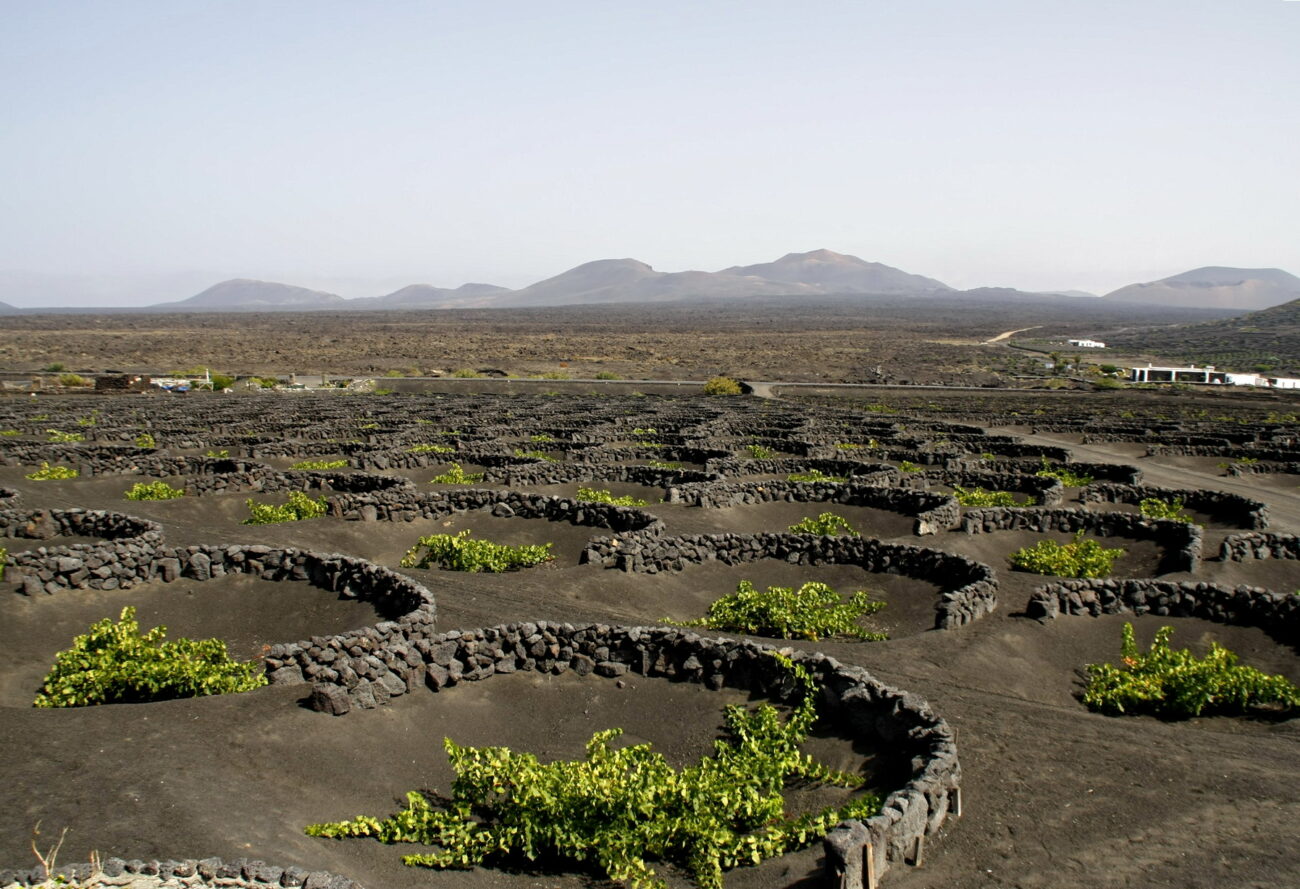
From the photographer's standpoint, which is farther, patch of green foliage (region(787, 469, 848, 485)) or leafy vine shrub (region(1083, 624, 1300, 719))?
patch of green foliage (region(787, 469, 848, 485))

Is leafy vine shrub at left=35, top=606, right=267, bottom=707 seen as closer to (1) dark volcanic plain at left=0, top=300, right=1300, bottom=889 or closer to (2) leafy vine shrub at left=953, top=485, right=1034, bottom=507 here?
(1) dark volcanic plain at left=0, top=300, right=1300, bottom=889

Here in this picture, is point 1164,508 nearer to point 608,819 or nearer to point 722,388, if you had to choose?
point 608,819

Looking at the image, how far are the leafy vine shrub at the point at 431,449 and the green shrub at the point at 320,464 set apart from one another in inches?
90.6

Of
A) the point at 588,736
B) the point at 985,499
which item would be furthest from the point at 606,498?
the point at 588,736

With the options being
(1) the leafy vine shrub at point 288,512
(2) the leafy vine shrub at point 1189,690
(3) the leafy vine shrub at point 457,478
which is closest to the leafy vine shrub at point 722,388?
(3) the leafy vine shrub at point 457,478

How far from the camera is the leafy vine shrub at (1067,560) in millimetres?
18812

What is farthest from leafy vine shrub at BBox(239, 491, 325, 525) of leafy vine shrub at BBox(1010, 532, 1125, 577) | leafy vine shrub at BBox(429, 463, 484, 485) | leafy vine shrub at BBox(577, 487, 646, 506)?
leafy vine shrub at BBox(1010, 532, 1125, 577)

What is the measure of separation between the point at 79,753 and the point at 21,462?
1008 inches

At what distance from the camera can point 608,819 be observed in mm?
8766

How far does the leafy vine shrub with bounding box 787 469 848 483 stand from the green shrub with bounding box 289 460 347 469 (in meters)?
14.6

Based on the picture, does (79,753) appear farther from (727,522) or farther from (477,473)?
(477,473)

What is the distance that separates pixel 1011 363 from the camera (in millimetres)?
106875

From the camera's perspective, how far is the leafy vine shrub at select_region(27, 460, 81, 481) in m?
27.9

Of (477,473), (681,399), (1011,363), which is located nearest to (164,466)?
(477,473)
